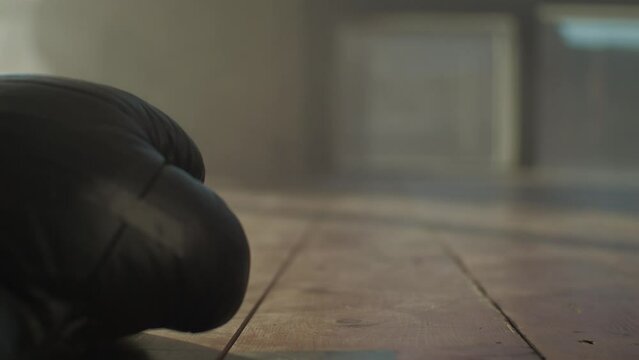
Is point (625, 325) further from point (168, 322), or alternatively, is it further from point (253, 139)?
point (253, 139)

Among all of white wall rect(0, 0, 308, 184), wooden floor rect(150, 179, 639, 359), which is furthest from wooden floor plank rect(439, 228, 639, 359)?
white wall rect(0, 0, 308, 184)

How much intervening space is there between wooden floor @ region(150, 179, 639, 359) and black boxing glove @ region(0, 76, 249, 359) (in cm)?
23

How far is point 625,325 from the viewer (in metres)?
1.19

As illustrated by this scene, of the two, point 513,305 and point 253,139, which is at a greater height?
point 513,305

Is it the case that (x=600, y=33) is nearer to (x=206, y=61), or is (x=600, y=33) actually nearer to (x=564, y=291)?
(x=206, y=61)

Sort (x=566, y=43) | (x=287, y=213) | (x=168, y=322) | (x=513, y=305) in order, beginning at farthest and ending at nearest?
(x=566, y=43) → (x=287, y=213) → (x=513, y=305) → (x=168, y=322)

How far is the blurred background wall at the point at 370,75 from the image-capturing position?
6.16m

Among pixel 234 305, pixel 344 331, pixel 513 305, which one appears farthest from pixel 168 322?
pixel 513 305

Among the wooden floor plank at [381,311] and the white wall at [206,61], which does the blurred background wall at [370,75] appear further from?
the wooden floor plank at [381,311]

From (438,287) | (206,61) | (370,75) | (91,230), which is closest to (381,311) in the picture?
(438,287)

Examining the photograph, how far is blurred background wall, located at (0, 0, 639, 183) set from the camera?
6156 millimetres

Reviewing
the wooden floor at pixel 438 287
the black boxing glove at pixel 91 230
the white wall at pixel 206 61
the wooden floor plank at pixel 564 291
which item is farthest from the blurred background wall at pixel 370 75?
the black boxing glove at pixel 91 230

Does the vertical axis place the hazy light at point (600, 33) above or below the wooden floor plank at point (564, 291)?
above

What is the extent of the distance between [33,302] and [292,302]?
2.21 ft
